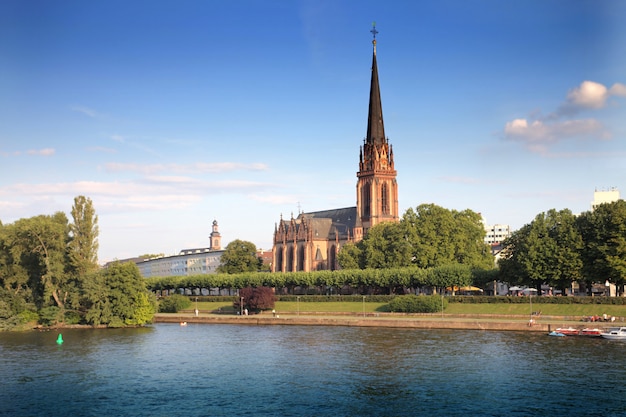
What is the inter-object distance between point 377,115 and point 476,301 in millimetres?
74832

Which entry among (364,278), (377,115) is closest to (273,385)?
(364,278)

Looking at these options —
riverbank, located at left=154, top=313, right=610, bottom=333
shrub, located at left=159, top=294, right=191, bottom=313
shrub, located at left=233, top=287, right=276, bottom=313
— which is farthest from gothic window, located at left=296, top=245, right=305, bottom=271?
riverbank, located at left=154, top=313, right=610, bottom=333

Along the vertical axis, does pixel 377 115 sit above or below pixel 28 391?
above

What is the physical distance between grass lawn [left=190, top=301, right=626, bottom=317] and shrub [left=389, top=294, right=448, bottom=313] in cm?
170

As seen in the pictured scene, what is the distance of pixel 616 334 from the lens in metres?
84.1

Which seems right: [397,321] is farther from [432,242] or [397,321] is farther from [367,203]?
[367,203]

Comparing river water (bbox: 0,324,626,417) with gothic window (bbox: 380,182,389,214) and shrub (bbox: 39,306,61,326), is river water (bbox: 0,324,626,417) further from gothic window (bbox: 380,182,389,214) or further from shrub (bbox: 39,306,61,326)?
gothic window (bbox: 380,182,389,214)

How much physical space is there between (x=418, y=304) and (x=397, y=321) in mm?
10615

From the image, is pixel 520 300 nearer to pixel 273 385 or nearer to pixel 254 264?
pixel 273 385

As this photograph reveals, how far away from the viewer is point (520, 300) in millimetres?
109938

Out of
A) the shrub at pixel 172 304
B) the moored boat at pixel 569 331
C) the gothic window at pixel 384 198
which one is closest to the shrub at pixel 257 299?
the shrub at pixel 172 304

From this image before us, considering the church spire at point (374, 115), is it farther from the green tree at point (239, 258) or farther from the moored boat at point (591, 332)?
the moored boat at point (591, 332)

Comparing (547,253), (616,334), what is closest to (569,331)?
(616,334)

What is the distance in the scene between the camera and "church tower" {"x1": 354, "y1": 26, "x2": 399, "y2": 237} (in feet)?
583
